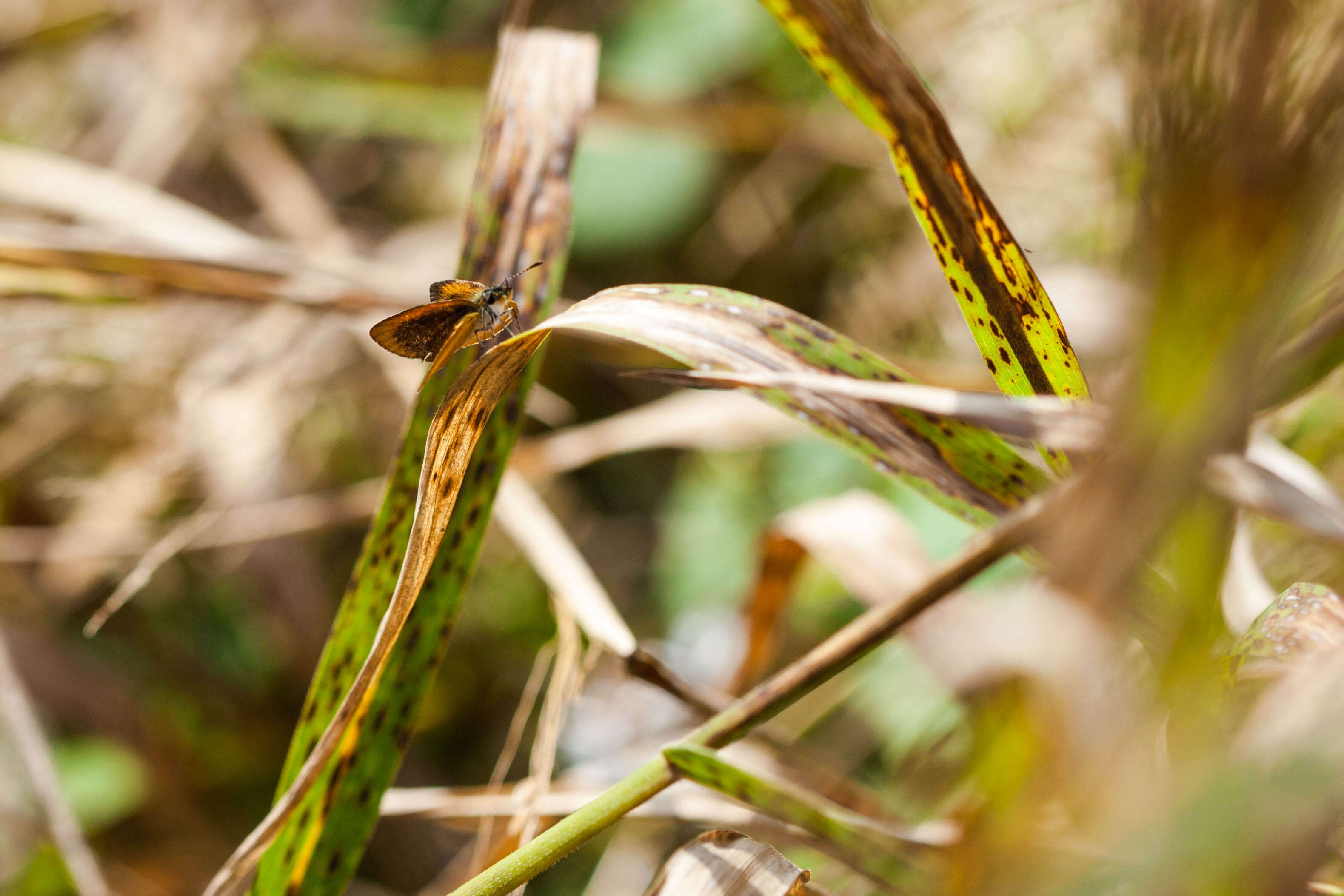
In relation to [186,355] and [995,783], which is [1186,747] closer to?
[995,783]

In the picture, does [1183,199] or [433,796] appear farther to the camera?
[433,796]

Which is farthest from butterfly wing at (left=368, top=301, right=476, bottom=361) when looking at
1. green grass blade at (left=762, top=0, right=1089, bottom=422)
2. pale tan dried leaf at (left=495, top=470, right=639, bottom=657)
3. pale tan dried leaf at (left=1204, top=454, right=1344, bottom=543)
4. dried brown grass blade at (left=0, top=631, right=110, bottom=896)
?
dried brown grass blade at (left=0, top=631, right=110, bottom=896)

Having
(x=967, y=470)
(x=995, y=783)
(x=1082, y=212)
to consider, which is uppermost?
(x=1082, y=212)

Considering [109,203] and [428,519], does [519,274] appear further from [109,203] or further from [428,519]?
[109,203]

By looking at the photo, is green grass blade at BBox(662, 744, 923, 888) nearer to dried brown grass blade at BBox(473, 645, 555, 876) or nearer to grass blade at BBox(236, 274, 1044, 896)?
grass blade at BBox(236, 274, 1044, 896)

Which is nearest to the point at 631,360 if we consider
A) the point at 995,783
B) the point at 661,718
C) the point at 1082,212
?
the point at 661,718

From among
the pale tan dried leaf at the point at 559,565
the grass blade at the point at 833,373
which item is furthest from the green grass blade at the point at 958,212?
the pale tan dried leaf at the point at 559,565

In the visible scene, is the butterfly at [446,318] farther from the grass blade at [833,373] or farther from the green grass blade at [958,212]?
the green grass blade at [958,212]
